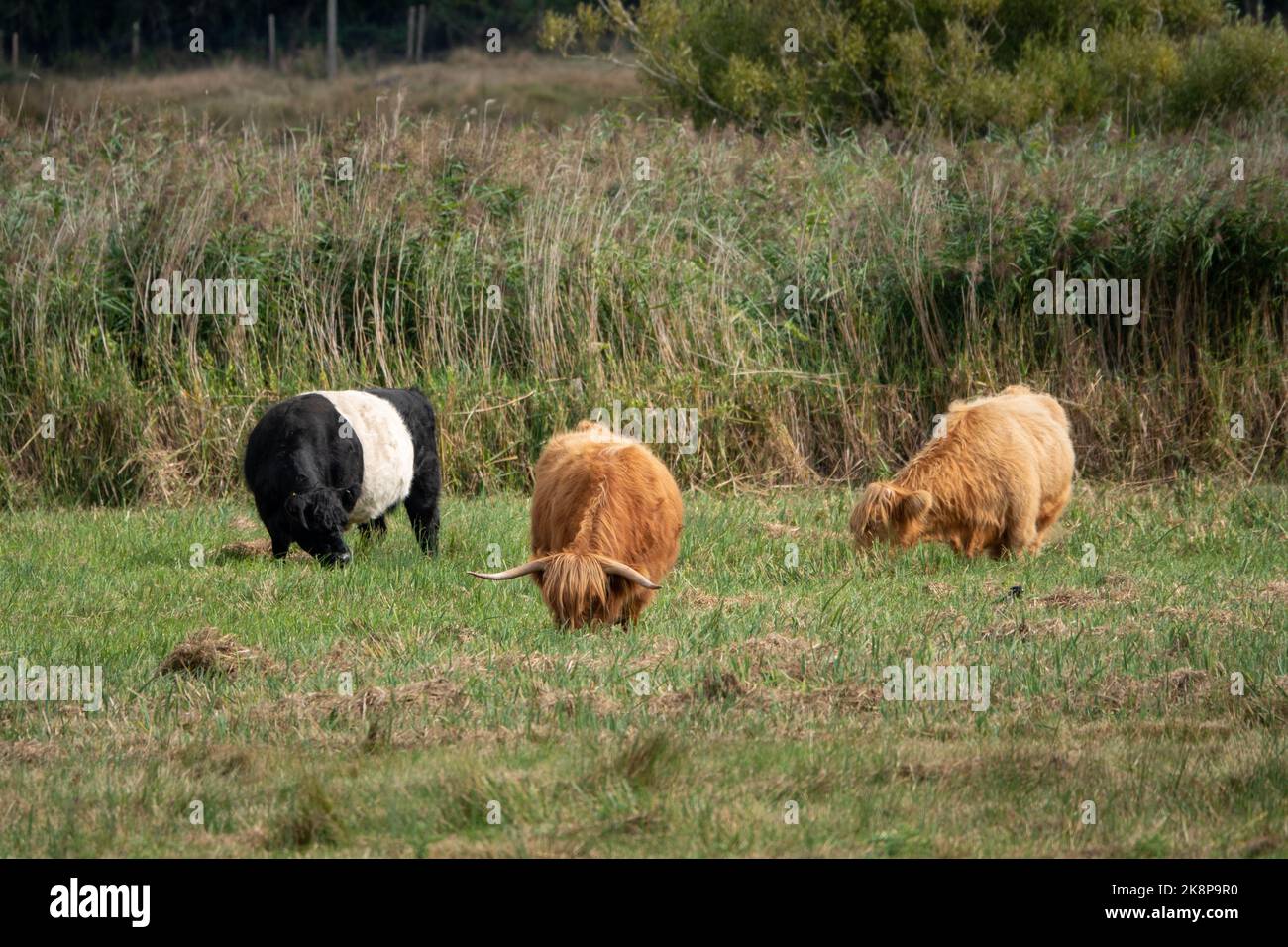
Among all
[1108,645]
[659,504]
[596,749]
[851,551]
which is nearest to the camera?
[596,749]

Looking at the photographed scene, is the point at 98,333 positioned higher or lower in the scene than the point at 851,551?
higher

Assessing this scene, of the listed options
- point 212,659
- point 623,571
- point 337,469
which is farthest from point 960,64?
point 212,659

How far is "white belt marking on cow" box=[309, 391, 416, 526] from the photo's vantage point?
33.2ft

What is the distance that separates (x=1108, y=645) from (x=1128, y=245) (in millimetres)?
7632

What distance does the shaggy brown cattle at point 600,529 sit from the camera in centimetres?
720

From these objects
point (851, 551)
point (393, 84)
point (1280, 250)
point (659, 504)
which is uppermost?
point (393, 84)

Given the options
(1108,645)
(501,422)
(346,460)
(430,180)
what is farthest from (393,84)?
(1108,645)

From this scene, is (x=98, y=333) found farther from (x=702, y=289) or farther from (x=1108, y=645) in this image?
(x=1108, y=645)

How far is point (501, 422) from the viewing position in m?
13.2

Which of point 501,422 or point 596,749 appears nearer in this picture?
point 596,749

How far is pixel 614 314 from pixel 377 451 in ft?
13.7

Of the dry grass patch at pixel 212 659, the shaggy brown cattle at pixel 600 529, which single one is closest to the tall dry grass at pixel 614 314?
the shaggy brown cattle at pixel 600 529

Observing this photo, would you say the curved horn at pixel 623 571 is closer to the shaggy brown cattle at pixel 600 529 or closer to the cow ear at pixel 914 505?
the shaggy brown cattle at pixel 600 529

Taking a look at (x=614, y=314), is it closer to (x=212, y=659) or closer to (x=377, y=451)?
(x=377, y=451)
